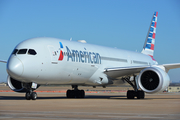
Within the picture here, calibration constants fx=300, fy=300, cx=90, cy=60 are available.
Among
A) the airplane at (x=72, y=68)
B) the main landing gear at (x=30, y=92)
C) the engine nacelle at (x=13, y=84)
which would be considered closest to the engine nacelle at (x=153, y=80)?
the airplane at (x=72, y=68)

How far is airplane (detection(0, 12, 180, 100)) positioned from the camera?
54.8 feet

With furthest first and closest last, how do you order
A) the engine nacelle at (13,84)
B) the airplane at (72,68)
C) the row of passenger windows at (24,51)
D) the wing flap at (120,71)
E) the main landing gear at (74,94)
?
the main landing gear at (74,94) < the wing flap at (120,71) < the engine nacelle at (13,84) < the row of passenger windows at (24,51) < the airplane at (72,68)

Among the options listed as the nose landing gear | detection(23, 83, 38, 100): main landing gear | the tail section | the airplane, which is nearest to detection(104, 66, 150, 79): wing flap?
the airplane

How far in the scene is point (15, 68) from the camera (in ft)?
52.2

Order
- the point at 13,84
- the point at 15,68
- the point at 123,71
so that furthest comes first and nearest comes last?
1. the point at 123,71
2. the point at 13,84
3. the point at 15,68

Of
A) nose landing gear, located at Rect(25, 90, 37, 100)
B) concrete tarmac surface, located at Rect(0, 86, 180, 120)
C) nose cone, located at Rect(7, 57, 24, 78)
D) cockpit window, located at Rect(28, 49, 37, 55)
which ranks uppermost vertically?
cockpit window, located at Rect(28, 49, 37, 55)

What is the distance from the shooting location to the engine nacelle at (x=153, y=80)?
1888cm

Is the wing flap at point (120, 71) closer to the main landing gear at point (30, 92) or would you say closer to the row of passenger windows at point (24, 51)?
the main landing gear at point (30, 92)

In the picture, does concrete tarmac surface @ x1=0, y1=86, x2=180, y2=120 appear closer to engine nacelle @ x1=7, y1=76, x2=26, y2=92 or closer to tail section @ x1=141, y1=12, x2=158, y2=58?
engine nacelle @ x1=7, y1=76, x2=26, y2=92

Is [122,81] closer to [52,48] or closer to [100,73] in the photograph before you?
[100,73]

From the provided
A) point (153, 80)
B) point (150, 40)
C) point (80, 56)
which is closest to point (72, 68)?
point (80, 56)

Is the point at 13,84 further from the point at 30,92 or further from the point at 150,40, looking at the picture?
the point at 150,40

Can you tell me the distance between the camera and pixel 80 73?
1998 centimetres

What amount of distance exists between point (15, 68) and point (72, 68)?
14.3ft
